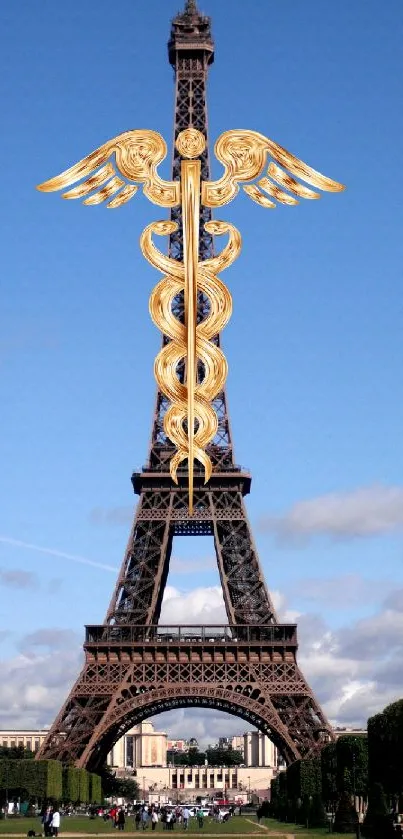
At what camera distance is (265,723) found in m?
81.2

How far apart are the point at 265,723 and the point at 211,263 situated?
53.7m

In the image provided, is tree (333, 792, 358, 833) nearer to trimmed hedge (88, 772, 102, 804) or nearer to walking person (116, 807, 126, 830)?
walking person (116, 807, 126, 830)

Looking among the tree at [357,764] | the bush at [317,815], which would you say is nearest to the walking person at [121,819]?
the bush at [317,815]

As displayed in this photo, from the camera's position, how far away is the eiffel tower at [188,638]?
80.7m

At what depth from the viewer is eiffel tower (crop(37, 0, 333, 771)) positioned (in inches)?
3177

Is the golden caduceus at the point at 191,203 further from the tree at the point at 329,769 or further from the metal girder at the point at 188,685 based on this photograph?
the metal girder at the point at 188,685

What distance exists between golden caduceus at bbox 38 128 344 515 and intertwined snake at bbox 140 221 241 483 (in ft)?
0.08

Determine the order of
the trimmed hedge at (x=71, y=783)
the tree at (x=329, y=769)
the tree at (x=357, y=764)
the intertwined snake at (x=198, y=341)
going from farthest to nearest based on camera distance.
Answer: the trimmed hedge at (x=71, y=783), the tree at (x=329, y=769), the tree at (x=357, y=764), the intertwined snake at (x=198, y=341)

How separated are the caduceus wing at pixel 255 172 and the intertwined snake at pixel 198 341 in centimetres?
88

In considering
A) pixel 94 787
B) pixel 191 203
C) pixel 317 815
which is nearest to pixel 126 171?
pixel 191 203

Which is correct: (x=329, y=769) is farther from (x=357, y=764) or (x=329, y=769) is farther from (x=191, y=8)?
(x=191, y=8)

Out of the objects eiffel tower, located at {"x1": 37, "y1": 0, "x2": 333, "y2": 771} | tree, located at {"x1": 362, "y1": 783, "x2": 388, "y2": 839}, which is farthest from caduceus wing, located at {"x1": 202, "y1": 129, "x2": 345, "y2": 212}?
eiffel tower, located at {"x1": 37, "y1": 0, "x2": 333, "y2": 771}

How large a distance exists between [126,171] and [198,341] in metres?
4.47

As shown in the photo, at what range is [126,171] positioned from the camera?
32.5m
